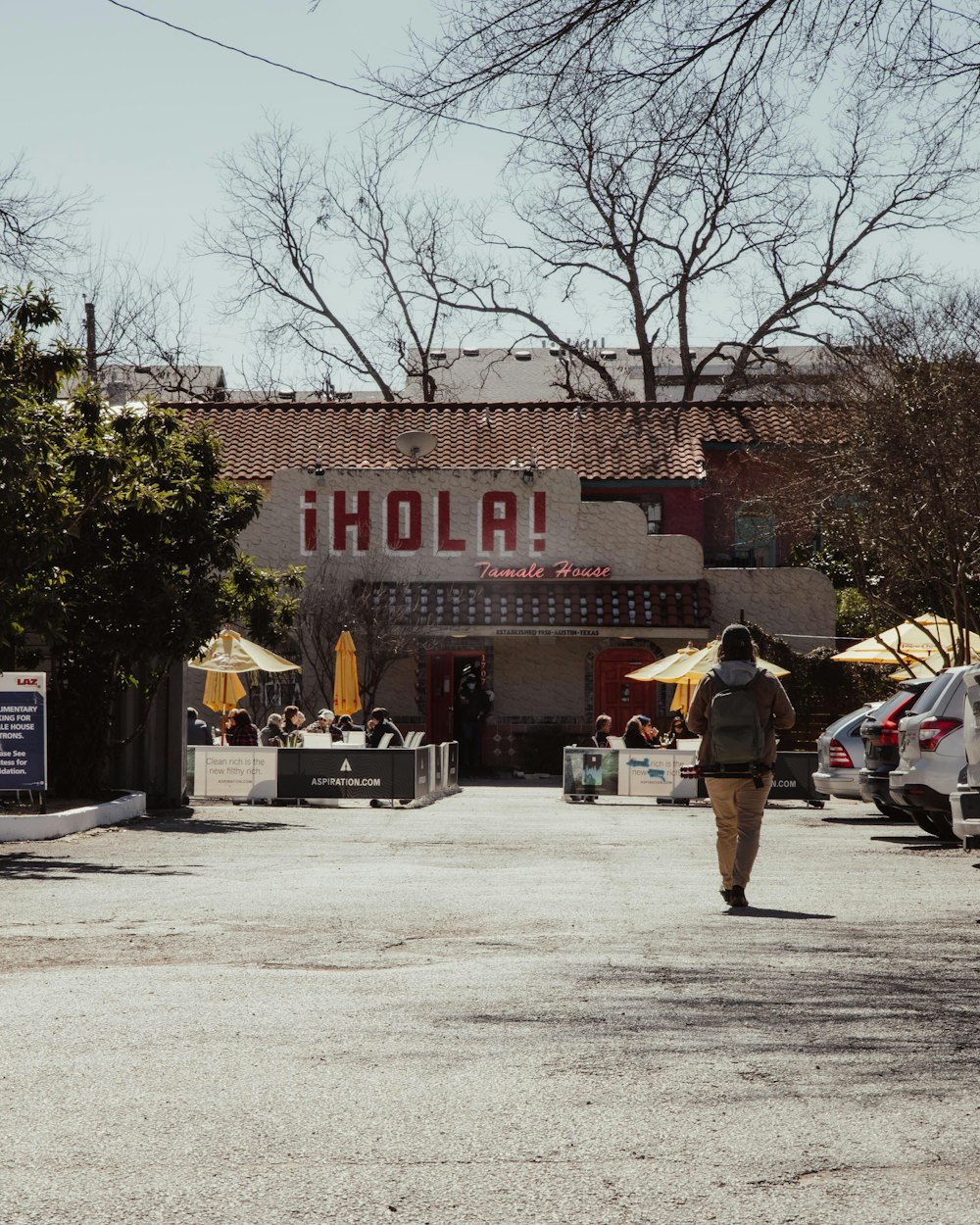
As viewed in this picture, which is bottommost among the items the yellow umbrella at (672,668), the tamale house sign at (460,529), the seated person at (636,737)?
the seated person at (636,737)

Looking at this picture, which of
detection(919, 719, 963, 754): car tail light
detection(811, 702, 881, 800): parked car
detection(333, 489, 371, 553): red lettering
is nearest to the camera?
detection(919, 719, 963, 754): car tail light

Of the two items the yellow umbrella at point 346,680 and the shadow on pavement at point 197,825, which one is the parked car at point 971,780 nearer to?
the shadow on pavement at point 197,825

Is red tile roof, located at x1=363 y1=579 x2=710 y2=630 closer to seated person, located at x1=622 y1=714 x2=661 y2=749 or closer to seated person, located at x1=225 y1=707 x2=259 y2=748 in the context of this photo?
seated person, located at x1=622 y1=714 x2=661 y2=749

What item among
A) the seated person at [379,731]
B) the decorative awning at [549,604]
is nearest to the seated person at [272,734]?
the seated person at [379,731]

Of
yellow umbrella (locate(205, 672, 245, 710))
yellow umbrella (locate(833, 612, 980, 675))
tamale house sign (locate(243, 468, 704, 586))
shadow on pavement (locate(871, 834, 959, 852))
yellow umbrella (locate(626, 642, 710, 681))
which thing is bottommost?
shadow on pavement (locate(871, 834, 959, 852))

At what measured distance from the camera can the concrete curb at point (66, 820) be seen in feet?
54.6

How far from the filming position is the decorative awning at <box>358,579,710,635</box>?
35688 mm

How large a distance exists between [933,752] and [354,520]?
896 inches

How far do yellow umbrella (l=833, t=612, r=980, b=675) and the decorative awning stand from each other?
651cm

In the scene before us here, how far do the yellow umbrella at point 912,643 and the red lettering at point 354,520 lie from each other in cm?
1177

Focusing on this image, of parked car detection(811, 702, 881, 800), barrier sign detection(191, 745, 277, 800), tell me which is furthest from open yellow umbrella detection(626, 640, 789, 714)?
barrier sign detection(191, 745, 277, 800)

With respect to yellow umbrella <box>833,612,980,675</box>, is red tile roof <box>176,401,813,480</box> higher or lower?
higher

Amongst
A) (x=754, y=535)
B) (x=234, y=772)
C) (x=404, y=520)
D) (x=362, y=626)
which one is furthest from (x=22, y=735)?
(x=754, y=535)

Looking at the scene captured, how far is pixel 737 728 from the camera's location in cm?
1096
